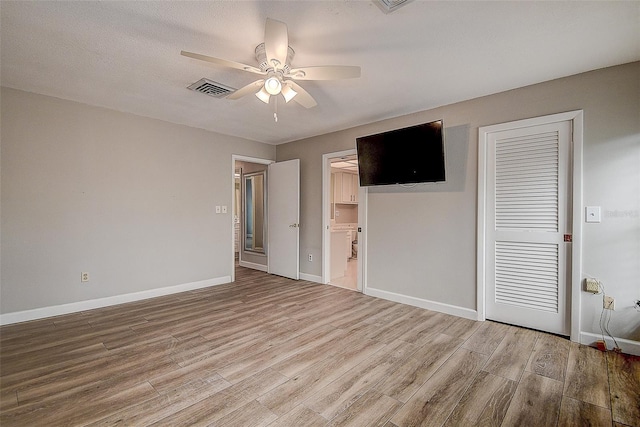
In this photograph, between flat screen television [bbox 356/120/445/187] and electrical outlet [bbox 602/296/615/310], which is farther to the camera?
flat screen television [bbox 356/120/445/187]

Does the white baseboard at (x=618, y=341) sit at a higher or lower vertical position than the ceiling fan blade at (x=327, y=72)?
lower

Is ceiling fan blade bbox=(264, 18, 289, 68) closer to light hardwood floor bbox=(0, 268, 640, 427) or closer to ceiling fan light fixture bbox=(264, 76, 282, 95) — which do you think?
ceiling fan light fixture bbox=(264, 76, 282, 95)

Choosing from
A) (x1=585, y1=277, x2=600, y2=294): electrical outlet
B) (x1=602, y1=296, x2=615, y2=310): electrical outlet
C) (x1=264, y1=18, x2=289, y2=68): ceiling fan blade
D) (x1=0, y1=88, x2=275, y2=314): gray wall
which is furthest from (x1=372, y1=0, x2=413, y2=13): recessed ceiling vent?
(x1=0, y1=88, x2=275, y2=314): gray wall

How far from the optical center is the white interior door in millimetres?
4973

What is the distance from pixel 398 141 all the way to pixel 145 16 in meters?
2.74

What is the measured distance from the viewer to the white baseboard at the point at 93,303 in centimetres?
298

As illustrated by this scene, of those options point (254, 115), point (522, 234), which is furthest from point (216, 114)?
point (522, 234)

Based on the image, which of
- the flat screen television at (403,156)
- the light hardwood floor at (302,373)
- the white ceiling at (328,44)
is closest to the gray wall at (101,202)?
the white ceiling at (328,44)

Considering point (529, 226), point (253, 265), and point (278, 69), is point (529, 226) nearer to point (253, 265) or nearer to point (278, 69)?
point (278, 69)

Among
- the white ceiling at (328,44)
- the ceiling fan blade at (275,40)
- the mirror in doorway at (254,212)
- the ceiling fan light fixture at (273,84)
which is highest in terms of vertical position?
the white ceiling at (328,44)

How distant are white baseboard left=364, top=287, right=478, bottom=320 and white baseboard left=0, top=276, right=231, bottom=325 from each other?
8.68 feet

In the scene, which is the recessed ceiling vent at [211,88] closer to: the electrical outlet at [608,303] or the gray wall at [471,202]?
the gray wall at [471,202]

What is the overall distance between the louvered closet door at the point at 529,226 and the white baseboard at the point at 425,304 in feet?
0.70

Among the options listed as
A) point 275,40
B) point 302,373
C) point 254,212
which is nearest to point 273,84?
point 275,40
